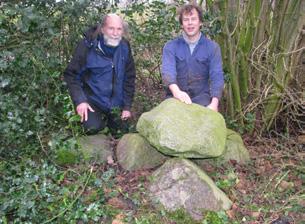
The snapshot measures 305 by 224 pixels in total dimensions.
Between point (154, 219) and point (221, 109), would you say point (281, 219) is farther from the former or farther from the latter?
point (221, 109)

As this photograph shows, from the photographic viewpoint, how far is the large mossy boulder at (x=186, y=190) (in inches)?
152

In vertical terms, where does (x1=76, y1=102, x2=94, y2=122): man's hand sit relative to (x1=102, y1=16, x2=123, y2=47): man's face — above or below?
below

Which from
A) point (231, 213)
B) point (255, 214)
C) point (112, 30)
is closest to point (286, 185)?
point (255, 214)

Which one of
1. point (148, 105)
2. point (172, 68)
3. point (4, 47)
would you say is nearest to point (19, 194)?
point (4, 47)

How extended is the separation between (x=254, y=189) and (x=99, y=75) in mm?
Answer: 1995

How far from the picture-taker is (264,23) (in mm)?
5273

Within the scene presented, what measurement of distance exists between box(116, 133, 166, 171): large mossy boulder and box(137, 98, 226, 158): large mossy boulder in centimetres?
13

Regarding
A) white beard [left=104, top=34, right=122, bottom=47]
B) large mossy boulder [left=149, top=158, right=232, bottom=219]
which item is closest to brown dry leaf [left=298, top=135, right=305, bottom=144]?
large mossy boulder [left=149, top=158, right=232, bottom=219]

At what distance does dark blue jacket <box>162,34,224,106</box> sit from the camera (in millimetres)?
4734

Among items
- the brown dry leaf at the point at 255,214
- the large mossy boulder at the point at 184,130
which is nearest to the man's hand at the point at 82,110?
the large mossy boulder at the point at 184,130

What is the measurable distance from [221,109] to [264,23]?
113 cm

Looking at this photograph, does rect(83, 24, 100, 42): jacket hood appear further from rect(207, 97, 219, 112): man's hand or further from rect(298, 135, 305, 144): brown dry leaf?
rect(298, 135, 305, 144): brown dry leaf

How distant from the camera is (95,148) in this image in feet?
15.1

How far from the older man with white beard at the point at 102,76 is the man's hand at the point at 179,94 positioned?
73 cm
